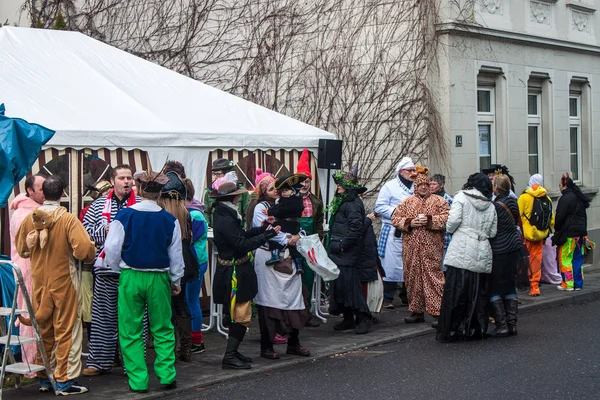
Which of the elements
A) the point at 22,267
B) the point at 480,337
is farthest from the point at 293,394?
the point at 480,337

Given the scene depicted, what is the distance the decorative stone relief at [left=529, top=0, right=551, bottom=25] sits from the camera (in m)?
18.2

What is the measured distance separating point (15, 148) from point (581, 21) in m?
14.9

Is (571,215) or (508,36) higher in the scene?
(508,36)

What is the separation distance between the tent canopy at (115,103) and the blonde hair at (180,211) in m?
2.31

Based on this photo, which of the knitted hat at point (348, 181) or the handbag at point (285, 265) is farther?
the knitted hat at point (348, 181)

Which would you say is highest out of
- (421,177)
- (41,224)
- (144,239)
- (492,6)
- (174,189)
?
(492,6)

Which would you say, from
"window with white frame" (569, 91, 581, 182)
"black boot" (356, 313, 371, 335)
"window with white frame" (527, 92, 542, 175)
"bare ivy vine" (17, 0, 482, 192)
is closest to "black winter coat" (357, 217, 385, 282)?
"black boot" (356, 313, 371, 335)

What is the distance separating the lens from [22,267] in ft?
27.3

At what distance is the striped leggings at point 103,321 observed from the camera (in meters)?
8.47

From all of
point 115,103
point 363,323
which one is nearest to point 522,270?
point 363,323

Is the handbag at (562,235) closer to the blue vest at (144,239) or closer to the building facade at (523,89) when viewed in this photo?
the building facade at (523,89)

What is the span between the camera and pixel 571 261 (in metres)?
14.5

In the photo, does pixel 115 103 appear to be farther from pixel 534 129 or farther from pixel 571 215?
pixel 534 129

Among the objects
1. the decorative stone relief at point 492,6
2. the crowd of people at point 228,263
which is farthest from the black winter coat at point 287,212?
the decorative stone relief at point 492,6
